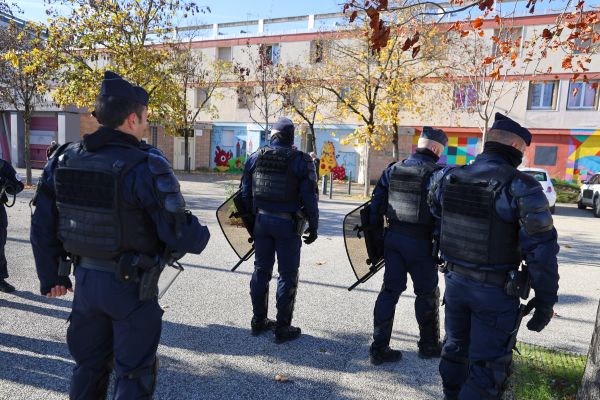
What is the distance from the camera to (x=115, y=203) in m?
2.23

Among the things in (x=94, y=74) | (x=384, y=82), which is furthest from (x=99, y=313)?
(x=384, y=82)

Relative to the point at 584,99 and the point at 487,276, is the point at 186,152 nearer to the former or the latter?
the point at 584,99

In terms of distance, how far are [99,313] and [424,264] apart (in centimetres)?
247

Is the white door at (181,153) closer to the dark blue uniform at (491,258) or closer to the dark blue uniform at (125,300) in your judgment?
the dark blue uniform at (125,300)

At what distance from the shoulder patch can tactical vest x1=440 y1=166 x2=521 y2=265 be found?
1775 millimetres

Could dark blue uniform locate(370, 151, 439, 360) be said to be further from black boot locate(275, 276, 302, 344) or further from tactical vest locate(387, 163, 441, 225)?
black boot locate(275, 276, 302, 344)

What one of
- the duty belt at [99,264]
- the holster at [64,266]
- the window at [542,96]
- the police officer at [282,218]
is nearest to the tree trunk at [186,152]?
the window at [542,96]

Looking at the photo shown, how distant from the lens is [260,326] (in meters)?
4.19

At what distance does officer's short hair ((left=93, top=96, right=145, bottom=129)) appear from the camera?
2.34m

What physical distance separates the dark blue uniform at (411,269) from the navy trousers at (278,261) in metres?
0.83

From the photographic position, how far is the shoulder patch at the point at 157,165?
225 cm

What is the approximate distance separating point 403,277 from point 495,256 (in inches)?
47.3

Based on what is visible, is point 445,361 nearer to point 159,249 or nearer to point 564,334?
point 159,249

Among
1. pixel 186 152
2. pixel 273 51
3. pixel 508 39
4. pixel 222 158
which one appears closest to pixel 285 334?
pixel 508 39
